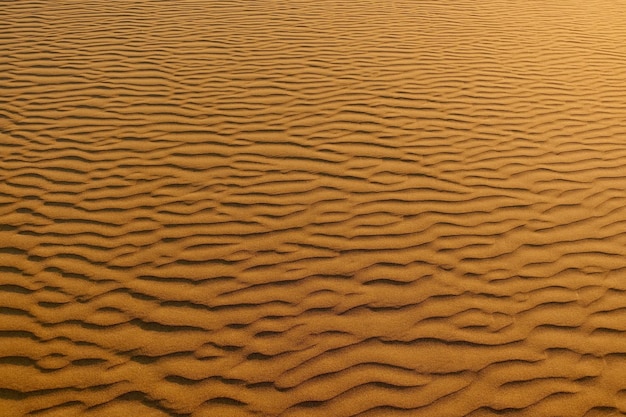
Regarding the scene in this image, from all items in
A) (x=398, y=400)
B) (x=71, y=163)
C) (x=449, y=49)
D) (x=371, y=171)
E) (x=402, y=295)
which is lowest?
(x=398, y=400)

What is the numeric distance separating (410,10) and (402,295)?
7.48 m

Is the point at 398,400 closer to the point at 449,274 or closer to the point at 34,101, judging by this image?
the point at 449,274

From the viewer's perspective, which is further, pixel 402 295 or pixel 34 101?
pixel 34 101

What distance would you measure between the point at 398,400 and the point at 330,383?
39 centimetres

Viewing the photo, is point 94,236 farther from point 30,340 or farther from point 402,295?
point 402,295

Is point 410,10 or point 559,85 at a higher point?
point 410,10

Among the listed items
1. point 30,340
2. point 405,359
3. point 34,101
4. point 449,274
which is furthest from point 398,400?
point 34,101

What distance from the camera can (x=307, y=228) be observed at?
4.74 m

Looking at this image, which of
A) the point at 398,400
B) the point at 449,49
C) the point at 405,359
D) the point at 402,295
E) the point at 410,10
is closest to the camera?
the point at 398,400

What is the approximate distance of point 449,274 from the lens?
169 inches

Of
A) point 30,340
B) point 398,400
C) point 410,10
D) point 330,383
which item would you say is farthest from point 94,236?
point 410,10

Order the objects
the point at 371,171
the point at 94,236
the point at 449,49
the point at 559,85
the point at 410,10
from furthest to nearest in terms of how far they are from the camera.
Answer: the point at 410,10 → the point at 449,49 → the point at 559,85 → the point at 371,171 → the point at 94,236

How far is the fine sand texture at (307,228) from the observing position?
3479 millimetres

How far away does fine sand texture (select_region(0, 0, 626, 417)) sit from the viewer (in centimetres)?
348
